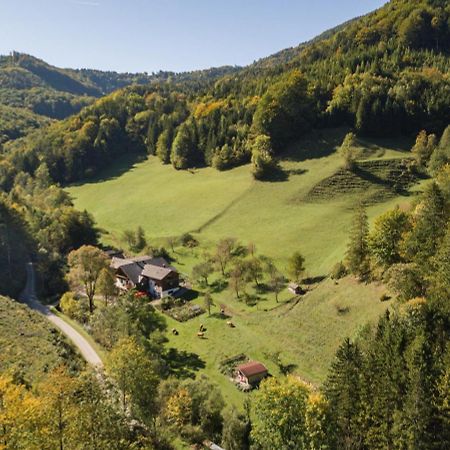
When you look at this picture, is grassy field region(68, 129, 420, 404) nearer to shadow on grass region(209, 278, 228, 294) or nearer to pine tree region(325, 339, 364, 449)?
shadow on grass region(209, 278, 228, 294)

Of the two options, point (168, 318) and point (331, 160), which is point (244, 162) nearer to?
point (331, 160)

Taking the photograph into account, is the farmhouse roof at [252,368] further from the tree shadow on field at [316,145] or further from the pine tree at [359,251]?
the tree shadow on field at [316,145]

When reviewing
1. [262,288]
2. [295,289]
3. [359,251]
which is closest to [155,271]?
[262,288]

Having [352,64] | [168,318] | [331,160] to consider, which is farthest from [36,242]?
[352,64]

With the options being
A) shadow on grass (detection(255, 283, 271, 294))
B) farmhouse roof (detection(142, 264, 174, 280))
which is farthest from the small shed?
farmhouse roof (detection(142, 264, 174, 280))

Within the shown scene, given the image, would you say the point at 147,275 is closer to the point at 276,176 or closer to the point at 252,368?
the point at 252,368

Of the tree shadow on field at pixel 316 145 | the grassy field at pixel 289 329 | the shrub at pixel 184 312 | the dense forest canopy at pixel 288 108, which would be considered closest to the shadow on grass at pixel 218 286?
the shrub at pixel 184 312
